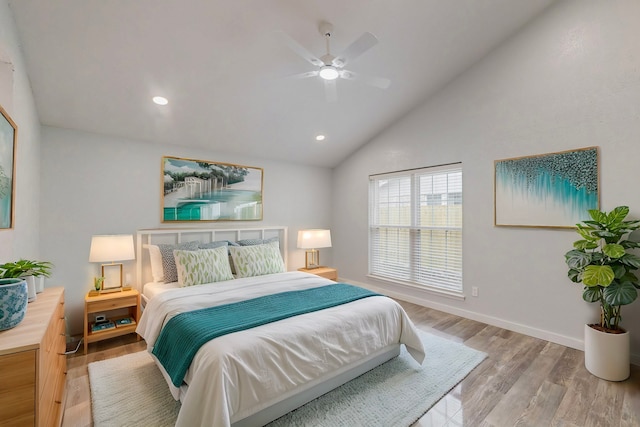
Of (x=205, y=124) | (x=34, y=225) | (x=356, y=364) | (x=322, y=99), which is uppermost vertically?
(x=322, y=99)

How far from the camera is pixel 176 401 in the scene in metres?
2.12

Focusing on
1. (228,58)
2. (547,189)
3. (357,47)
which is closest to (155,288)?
(228,58)

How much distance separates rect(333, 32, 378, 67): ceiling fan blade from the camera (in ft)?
6.75

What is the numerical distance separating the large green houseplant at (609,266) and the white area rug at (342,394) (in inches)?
43.4

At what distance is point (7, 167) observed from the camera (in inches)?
74.1

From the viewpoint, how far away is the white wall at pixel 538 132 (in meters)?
2.67

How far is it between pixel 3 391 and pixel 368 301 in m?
2.27

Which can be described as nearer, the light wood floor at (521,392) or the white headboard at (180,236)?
the light wood floor at (521,392)

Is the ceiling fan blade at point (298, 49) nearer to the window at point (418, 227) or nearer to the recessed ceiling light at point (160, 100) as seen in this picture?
the recessed ceiling light at point (160, 100)

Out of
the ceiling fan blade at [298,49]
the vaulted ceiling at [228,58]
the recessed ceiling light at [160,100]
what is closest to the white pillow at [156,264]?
the vaulted ceiling at [228,58]

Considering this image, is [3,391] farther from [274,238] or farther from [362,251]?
[362,251]

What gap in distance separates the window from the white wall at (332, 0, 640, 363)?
184mm

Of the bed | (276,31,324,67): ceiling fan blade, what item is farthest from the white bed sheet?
(276,31,324,67): ceiling fan blade

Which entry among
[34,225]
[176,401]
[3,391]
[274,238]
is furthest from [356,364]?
[34,225]
